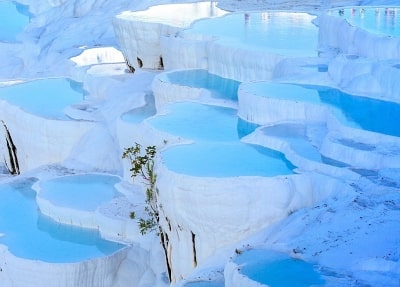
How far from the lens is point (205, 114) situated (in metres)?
10.7

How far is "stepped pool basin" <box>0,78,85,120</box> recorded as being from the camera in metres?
14.2

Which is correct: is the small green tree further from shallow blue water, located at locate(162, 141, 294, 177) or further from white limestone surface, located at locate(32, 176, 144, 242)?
shallow blue water, located at locate(162, 141, 294, 177)

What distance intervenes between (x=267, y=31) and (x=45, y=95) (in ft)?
15.1

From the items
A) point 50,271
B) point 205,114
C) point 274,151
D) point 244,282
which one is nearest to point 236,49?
point 205,114

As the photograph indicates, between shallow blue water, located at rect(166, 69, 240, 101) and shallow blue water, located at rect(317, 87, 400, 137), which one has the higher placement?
shallow blue water, located at rect(317, 87, 400, 137)

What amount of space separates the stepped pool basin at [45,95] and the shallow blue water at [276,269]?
309 inches

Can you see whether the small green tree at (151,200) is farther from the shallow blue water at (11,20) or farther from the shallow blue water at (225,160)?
the shallow blue water at (11,20)

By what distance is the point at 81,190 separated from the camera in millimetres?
11617

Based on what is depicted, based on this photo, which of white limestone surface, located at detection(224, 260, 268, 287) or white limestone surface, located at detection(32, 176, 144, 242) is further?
white limestone surface, located at detection(32, 176, 144, 242)

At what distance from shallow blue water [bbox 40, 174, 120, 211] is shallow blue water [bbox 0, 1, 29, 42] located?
16.2 meters

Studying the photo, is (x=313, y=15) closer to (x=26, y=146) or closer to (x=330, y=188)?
(x=26, y=146)

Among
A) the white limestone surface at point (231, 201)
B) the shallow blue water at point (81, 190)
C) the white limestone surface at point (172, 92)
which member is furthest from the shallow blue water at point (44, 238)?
the white limestone surface at point (172, 92)

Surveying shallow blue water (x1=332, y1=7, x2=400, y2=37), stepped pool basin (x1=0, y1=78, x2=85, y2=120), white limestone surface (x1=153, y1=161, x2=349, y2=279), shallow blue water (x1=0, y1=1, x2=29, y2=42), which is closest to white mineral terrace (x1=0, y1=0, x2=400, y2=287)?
white limestone surface (x1=153, y1=161, x2=349, y2=279)

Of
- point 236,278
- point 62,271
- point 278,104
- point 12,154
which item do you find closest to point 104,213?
point 62,271
